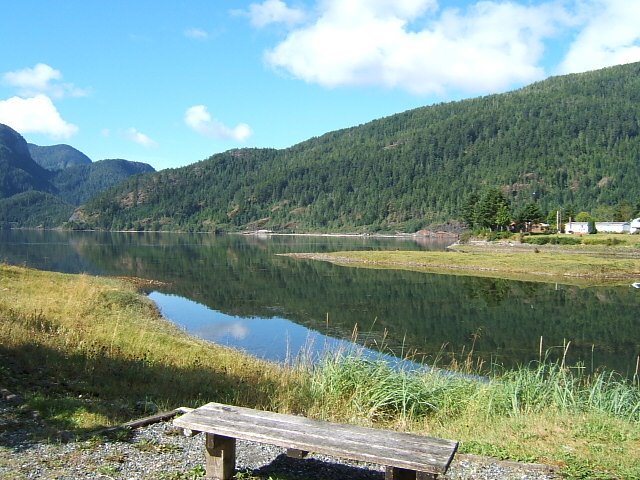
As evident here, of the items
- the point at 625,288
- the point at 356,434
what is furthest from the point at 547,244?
the point at 356,434

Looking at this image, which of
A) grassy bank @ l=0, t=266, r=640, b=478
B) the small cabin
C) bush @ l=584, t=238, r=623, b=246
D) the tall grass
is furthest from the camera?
the small cabin

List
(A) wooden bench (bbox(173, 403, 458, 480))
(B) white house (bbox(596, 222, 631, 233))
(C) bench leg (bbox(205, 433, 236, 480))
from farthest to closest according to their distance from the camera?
(B) white house (bbox(596, 222, 631, 233))
(C) bench leg (bbox(205, 433, 236, 480))
(A) wooden bench (bbox(173, 403, 458, 480))

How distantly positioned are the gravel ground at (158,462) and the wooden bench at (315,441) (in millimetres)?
513

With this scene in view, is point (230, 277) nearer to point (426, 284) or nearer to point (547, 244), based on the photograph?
point (426, 284)

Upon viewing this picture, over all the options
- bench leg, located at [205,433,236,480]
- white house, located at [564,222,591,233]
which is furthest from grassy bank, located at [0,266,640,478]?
white house, located at [564,222,591,233]

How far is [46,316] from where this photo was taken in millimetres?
16281

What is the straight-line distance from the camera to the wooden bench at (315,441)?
5723 millimetres

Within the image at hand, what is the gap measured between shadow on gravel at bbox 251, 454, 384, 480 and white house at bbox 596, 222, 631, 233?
11976 cm

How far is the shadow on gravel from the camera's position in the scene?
22.6 ft

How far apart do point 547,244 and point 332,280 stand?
Result: 4815 centimetres

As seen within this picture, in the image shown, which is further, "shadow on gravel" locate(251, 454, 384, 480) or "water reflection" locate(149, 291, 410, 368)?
"water reflection" locate(149, 291, 410, 368)

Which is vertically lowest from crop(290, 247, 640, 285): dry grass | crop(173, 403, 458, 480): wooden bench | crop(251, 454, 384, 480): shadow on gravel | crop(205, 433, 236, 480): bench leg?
crop(290, 247, 640, 285): dry grass

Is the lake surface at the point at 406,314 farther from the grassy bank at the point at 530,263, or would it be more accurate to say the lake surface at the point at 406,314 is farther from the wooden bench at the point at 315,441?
the wooden bench at the point at 315,441

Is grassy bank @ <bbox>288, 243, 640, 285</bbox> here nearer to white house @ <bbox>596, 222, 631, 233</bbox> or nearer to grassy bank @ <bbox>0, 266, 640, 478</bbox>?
white house @ <bbox>596, 222, 631, 233</bbox>
